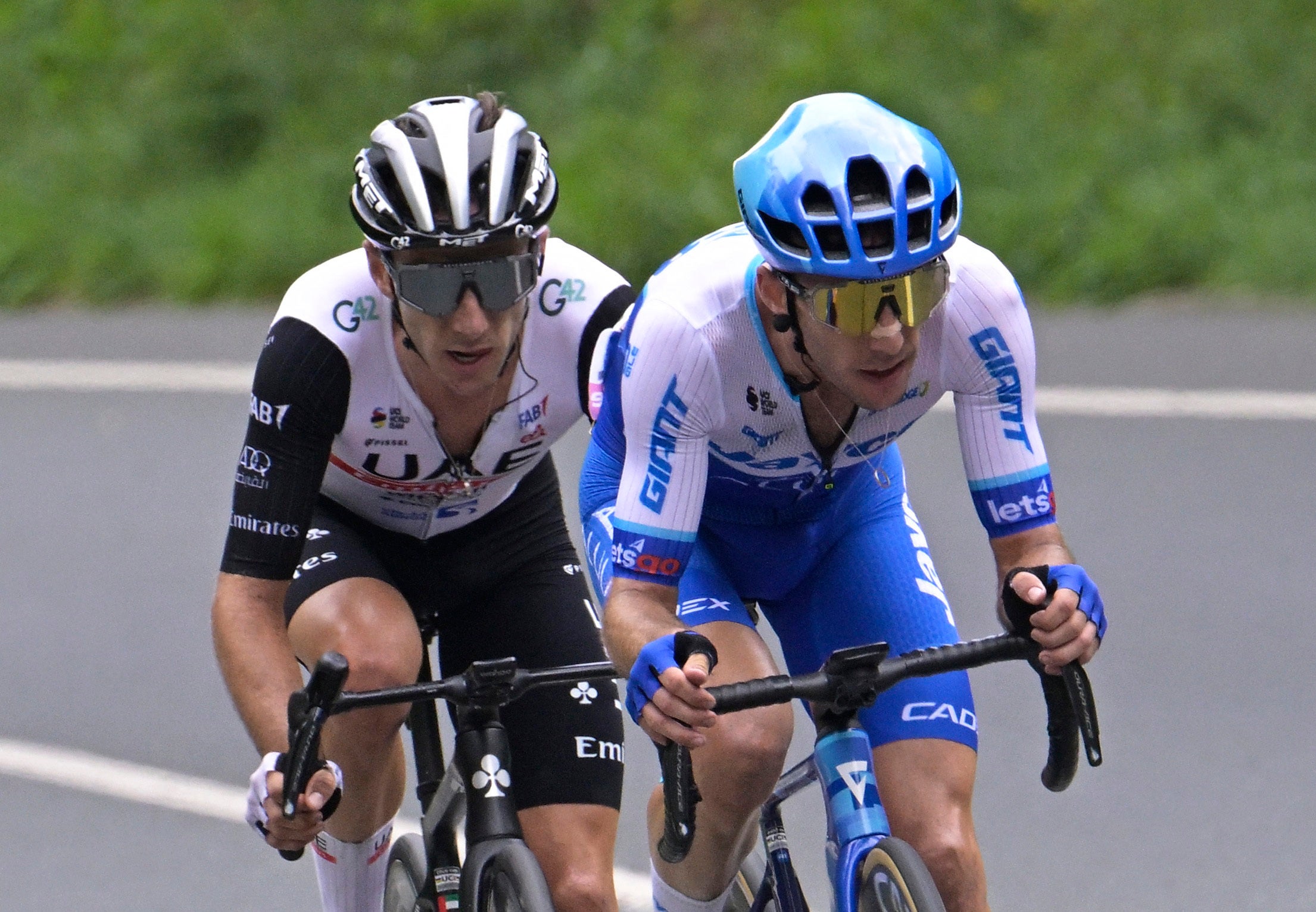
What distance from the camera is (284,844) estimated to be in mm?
3344

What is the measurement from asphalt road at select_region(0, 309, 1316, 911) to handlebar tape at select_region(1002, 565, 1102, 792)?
2.15m

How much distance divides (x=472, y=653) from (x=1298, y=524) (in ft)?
14.8

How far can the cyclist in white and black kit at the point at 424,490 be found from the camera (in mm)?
3711

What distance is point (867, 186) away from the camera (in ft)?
10.9

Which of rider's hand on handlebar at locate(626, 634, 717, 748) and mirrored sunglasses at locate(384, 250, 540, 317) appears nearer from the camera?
rider's hand on handlebar at locate(626, 634, 717, 748)

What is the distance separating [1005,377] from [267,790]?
140 cm

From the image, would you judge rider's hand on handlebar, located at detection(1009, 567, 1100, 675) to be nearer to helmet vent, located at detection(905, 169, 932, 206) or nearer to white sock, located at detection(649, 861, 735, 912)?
helmet vent, located at detection(905, 169, 932, 206)

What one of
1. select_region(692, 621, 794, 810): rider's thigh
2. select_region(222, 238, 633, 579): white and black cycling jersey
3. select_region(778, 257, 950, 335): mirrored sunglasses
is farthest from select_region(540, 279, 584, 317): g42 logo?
select_region(778, 257, 950, 335): mirrored sunglasses

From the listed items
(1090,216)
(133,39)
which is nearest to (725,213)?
(1090,216)

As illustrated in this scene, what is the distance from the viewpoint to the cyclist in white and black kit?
3.71 m

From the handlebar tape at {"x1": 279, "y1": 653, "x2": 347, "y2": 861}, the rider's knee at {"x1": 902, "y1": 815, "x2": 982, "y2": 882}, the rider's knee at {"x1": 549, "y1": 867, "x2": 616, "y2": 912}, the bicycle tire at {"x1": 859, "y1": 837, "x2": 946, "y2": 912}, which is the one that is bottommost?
the rider's knee at {"x1": 549, "y1": 867, "x2": 616, "y2": 912}

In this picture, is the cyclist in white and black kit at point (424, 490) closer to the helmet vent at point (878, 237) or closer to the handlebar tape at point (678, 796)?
the handlebar tape at point (678, 796)

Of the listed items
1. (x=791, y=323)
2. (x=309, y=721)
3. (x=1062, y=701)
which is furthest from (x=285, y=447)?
(x=1062, y=701)

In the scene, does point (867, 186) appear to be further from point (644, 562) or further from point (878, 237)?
point (644, 562)
